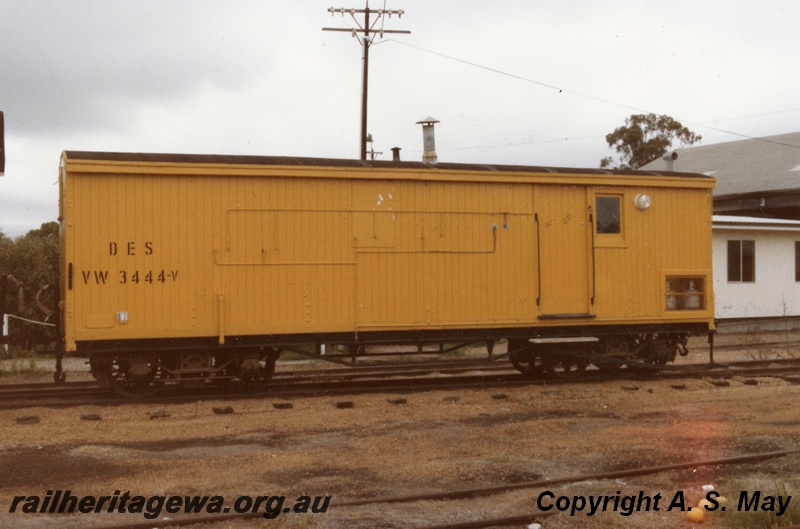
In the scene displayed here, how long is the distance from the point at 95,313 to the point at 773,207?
2805 centimetres

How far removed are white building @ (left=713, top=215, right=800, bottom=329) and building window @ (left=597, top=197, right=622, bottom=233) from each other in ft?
38.2

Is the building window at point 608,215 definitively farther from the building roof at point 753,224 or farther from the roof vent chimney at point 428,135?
the building roof at point 753,224

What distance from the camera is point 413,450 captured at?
28.6 feet

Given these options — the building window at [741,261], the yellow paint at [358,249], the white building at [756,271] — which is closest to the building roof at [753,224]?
the white building at [756,271]

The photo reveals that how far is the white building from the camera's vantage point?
24547 millimetres

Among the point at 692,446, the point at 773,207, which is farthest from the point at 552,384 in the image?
the point at 773,207

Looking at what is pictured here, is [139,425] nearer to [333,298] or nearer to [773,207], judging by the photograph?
[333,298]

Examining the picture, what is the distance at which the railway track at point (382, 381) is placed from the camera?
12.1 m

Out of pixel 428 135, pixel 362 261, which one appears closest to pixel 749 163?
pixel 428 135

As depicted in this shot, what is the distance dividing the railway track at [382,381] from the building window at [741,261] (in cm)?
867

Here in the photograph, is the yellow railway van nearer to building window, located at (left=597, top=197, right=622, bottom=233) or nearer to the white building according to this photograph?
building window, located at (left=597, top=197, right=622, bottom=233)

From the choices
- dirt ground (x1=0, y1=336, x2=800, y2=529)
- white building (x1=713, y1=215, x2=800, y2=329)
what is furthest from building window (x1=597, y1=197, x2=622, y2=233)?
white building (x1=713, y1=215, x2=800, y2=329)

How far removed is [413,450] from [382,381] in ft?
17.0

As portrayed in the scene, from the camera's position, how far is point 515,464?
26.4 feet
